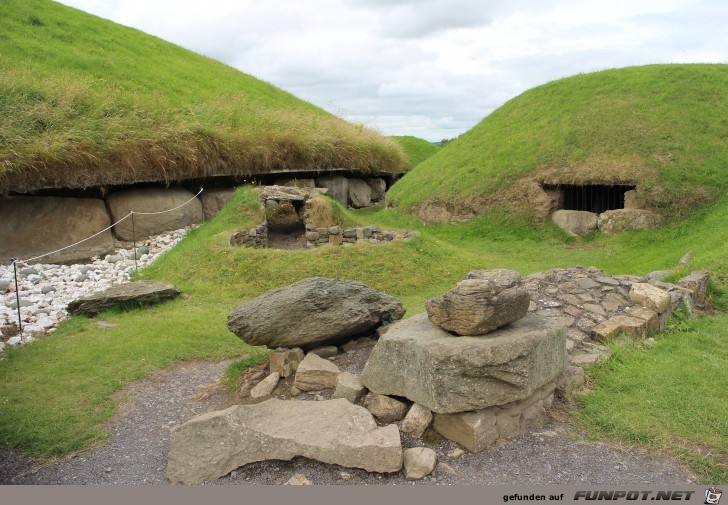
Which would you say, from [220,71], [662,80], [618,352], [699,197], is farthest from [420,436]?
[220,71]

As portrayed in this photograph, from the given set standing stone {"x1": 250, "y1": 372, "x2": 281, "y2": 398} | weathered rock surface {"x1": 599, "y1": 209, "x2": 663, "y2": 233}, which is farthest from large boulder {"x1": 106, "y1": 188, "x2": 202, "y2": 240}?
weathered rock surface {"x1": 599, "y1": 209, "x2": 663, "y2": 233}

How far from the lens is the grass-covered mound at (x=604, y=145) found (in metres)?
16.6

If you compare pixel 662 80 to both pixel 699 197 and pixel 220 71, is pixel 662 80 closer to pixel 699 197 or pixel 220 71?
pixel 699 197

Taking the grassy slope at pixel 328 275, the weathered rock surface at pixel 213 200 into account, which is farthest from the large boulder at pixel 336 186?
the grassy slope at pixel 328 275

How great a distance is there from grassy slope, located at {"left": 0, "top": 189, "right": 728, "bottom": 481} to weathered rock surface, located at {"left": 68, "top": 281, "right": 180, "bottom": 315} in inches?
10.8

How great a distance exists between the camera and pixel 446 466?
5070 millimetres

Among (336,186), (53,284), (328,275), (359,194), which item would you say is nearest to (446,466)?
(328,275)

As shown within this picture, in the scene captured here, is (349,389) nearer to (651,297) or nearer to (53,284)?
(651,297)

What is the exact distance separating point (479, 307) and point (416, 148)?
3124 centimetres

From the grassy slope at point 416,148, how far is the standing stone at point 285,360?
27172 millimetres

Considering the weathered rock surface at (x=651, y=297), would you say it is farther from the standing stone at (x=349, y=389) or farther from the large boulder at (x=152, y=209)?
the large boulder at (x=152, y=209)

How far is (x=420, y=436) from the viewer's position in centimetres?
551

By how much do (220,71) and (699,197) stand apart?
935 inches

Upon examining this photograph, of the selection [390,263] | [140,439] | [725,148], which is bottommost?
[140,439]
